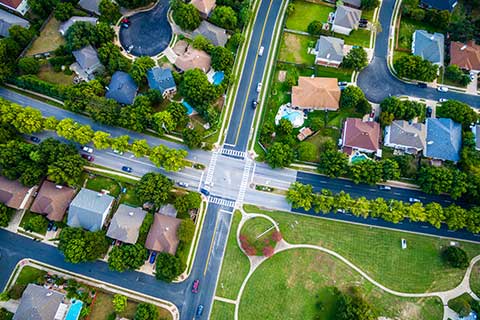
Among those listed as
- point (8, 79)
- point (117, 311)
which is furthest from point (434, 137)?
point (8, 79)

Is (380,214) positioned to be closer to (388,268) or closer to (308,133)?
(388,268)

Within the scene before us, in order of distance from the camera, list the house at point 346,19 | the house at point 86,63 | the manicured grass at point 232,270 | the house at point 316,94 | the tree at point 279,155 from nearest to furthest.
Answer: the manicured grass at point 232,270, the tree at point 279,155, the house at point 316,94, the house at point 86,63, the house at point 346,19

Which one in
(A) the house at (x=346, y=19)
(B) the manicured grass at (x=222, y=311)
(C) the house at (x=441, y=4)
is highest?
(C) the house at (x=441, y=4)

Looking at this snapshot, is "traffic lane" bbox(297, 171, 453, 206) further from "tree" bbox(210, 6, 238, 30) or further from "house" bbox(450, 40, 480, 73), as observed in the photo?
"tree" bbox(210, 6, 238, 30)

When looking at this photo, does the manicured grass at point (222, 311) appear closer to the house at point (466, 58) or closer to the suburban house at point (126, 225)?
the suburban house at point (126, 225)

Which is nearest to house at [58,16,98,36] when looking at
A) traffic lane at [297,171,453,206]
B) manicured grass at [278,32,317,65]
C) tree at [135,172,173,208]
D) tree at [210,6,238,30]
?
tree at [210,6,238,30]

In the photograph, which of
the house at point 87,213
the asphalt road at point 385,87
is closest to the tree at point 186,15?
the asphalt road at point 385,87
